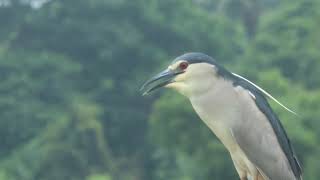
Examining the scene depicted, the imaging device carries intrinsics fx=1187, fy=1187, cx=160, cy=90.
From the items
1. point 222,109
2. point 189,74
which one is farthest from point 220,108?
point 189,74

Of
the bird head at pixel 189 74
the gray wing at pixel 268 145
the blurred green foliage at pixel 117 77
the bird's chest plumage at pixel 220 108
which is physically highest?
the blurred green foliage at pixel 117 77

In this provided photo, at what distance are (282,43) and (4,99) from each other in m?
5.26

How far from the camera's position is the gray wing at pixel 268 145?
13.4ft

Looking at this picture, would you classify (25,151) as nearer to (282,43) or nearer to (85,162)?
(85,162)

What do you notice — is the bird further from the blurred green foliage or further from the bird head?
the blurred green foliage

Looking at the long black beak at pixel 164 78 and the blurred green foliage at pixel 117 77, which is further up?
the blurred green foliage at pixel 117 77

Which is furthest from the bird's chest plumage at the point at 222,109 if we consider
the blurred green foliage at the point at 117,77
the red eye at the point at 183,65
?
the blurred green foliage at the point at 117,77

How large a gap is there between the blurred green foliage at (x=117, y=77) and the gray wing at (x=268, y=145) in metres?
11.8

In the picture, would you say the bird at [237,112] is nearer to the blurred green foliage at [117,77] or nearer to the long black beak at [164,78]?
the long black beak at [164,78]

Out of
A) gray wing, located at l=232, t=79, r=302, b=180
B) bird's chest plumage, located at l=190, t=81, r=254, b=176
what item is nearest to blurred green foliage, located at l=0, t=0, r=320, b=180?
gray wing, located at l=232, t=79, r=302, b=180

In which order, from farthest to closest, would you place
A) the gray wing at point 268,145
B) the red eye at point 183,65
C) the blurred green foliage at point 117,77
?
the blurred green foliage at point 117,77, the gray wing at point 268,145, the red eye at point 183,65

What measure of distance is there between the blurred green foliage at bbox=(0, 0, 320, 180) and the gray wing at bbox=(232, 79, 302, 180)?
38.8ft

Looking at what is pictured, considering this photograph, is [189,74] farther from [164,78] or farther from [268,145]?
[268,145]

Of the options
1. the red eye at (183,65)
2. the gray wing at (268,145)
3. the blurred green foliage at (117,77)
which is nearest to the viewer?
the red eye at (183,65)
